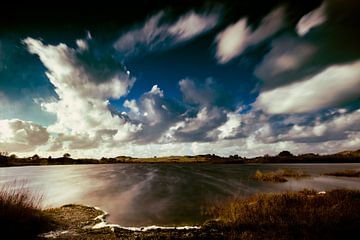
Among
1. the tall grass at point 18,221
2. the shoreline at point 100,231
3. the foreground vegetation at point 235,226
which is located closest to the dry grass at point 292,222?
the foreground vegetation at point 235,226

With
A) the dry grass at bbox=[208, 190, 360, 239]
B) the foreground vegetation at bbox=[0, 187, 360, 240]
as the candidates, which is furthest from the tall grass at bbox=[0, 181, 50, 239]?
the dry grass at bbox=[208, 190, 360, 239]

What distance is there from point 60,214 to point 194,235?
1267 cm

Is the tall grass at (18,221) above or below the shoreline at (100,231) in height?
above

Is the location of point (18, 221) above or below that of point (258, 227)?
above

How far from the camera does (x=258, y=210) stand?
15.8 metres

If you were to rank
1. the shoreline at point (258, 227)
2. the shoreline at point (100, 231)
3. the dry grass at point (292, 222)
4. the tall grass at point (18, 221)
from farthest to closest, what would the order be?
the shoreline at point (100, 231) → the tall grass at point (18, 221) → the shoreline at point (258, 227) → the dry grass at point (292, 222)

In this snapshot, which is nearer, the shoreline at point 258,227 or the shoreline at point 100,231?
the shoreline at point 258,227

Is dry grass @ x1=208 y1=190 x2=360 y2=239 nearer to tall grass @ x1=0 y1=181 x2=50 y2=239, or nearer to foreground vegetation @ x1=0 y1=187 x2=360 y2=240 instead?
foreground vegetation @ x1=0 y1=187 x2=360 y2=240

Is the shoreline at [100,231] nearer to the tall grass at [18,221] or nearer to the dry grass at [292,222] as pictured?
the tall grass at [18,221]

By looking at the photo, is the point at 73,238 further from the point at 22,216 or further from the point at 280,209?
the point at 280,209

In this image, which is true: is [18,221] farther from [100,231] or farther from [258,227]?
[258,227]

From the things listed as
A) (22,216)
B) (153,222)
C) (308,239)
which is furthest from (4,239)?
(308,239)

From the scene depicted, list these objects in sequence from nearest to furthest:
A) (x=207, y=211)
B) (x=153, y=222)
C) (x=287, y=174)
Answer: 1. (x=153, y=222)
2. (x=207, y=211)
3. (x=287, y=174)

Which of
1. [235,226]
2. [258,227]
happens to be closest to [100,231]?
[235,226]
